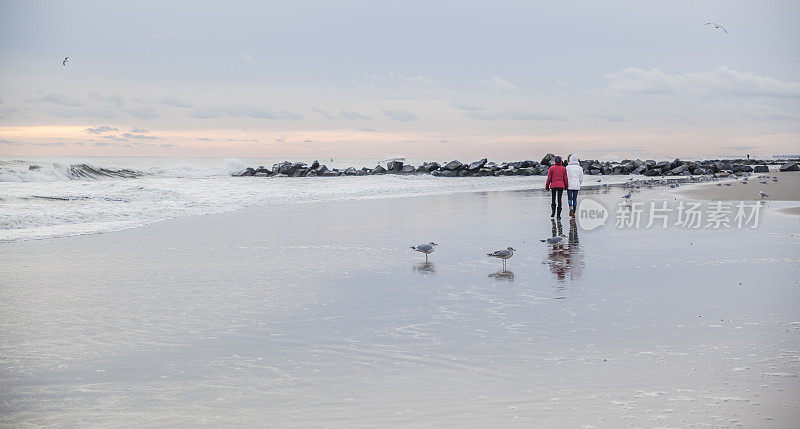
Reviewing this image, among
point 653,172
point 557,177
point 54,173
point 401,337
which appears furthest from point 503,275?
point 653,172

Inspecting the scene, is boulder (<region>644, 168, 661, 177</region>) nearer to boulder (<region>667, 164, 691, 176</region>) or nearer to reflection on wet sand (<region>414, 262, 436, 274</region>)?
boulder (<region>667, 164, 691, 176</region>)

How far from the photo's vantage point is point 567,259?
12.3m

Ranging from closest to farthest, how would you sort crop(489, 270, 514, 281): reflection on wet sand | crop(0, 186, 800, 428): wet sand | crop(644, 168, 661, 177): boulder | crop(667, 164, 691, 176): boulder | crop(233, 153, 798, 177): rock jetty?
crop(0, 186, 800, 428): wet sand
crop(489, 270, 514, 281): reflection on wet sand
crop(667, 164, 691, 176): boulder
crop(644, 168, 661, 177): boulder
crop(233, 153, 798, 177): rock jetty

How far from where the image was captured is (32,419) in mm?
5020

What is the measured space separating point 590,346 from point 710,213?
55.7 feet

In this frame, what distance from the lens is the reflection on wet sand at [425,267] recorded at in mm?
11164

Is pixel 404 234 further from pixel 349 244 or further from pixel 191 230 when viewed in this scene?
pixel 191 230

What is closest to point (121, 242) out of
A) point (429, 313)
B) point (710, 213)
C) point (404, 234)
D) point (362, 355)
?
point (404, 234)

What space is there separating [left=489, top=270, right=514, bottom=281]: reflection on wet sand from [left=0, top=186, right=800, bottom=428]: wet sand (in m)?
0.10

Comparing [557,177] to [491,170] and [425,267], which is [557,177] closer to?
[425,267]

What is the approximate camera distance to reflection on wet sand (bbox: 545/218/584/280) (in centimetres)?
1080

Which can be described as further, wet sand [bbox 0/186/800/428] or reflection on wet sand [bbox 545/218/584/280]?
reflection on wet sand [bbox 545/218/584/280]

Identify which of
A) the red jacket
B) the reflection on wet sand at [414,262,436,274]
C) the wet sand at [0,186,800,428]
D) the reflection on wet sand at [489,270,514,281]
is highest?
the red jacket

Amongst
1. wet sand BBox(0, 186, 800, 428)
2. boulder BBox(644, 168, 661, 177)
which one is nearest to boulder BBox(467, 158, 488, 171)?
boulder BBox(644, 168, 661, 177)
